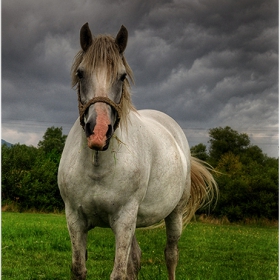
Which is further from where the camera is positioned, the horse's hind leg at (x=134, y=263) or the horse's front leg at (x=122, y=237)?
the horse's hind leg at (x=134, y=263)

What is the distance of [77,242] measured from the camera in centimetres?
358

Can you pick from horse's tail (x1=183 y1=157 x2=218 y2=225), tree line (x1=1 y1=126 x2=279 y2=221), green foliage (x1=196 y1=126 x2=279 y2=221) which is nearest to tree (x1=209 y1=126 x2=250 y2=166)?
tree line (x1=1 y1=126 x2=279 y2=221)

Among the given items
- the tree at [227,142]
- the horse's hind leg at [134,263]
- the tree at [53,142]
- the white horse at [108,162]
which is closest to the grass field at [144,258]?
the horse's hind leg at [134,263]

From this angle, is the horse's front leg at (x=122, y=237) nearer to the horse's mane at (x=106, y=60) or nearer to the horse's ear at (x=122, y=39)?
the horse's mane at (x=106, y=60)

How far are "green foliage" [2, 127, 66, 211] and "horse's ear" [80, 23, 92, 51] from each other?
88.0 ft

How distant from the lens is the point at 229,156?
103ft

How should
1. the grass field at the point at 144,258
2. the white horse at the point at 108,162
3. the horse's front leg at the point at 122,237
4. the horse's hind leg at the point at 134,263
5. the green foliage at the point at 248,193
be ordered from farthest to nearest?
1. the green foliage at the point at 248,193
2. the grass field at the point at 144,258
3. the horse's hind leg at the point at 134,263
4. the horse's front leg at the point at 122,237
5. the white horse at the point at 108,162

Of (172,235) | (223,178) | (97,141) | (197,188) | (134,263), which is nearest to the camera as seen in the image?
(97,141)

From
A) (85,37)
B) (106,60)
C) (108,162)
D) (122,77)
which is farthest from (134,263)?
(85,37)

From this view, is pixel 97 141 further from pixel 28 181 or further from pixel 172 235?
pixel 28 181

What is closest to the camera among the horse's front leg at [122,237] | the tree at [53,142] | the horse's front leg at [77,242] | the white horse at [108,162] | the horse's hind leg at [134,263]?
the white horse at [108,162]

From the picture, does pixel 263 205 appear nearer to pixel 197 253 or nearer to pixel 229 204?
pixel 229 204

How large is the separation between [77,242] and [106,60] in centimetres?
172

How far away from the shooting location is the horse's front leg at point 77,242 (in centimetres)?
355
